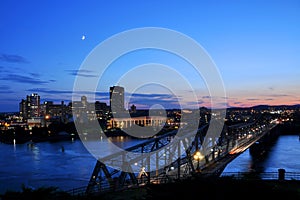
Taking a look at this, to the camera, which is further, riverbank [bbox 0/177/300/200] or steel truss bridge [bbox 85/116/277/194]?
steel truss bridge [bbox 85/116/277/194]

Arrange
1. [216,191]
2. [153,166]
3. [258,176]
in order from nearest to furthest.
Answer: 1. [216,191]
2. [258,176]
3. [153,166]

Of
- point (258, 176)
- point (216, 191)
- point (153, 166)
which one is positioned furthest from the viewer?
point (153, 166)

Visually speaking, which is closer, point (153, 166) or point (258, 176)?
point (258, 176)

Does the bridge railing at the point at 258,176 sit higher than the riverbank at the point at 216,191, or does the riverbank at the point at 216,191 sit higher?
the riverbank at the point at 216,191

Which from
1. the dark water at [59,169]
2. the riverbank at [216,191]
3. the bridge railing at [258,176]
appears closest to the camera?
the riverbank at [216,191]

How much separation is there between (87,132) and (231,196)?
3915 inches

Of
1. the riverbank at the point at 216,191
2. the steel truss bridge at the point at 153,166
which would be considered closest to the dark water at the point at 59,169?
the steel truss bridge at the point at 153,166

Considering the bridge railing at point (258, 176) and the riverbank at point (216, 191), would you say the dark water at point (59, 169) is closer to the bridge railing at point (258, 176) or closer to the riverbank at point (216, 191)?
the bridge railing at point (258, 176)

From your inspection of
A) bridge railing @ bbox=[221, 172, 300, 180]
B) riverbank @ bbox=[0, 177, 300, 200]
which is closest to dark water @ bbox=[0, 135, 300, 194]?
bridge railing @ bbox=[221, 172, 300, 180]

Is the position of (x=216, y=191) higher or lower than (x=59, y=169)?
higher

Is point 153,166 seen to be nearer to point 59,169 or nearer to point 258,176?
point 59,169

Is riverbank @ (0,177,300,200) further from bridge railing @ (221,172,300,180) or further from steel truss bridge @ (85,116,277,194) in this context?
steel truss bridge @ (85,116,277,194)

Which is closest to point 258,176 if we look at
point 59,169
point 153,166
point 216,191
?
point 216,191

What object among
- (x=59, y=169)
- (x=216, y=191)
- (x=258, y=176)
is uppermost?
(x=216, y=191)
